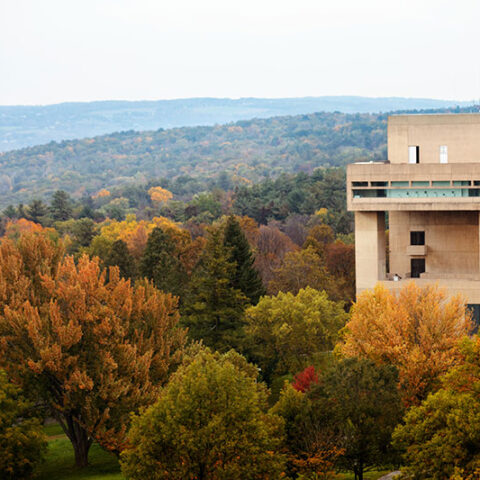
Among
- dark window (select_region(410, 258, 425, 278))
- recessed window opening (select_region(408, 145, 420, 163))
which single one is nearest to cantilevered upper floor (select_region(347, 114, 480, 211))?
recessed window opening (select_region(408, 145, 420, 163))

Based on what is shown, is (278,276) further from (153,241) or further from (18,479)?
(18,479)

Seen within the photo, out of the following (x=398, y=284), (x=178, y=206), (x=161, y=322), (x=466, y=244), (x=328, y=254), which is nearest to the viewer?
(x=161, y=322)

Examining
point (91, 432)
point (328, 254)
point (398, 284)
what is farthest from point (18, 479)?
point (328, 254)

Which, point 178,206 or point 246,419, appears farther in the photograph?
point 178,206

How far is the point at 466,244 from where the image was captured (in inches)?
2938

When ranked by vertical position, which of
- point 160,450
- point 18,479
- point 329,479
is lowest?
point 18,479

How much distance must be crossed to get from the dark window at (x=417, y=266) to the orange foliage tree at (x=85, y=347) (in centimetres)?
2999

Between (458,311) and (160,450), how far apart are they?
2037 centimetres

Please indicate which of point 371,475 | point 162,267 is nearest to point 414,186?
point 162,267

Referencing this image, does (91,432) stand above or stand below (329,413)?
below

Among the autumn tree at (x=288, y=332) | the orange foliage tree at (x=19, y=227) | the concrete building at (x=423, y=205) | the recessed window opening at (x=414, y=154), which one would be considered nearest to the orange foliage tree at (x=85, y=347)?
the autumn tree at (x=288, y=332)

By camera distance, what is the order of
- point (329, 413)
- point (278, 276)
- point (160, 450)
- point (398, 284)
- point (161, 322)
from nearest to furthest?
point (160, 450)
point (329, 413)
point (161, 322)
point (398, 284)
point (278, 276)

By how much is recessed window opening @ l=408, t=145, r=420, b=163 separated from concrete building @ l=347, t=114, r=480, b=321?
79 mm

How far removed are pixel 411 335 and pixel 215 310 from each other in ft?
69.7
